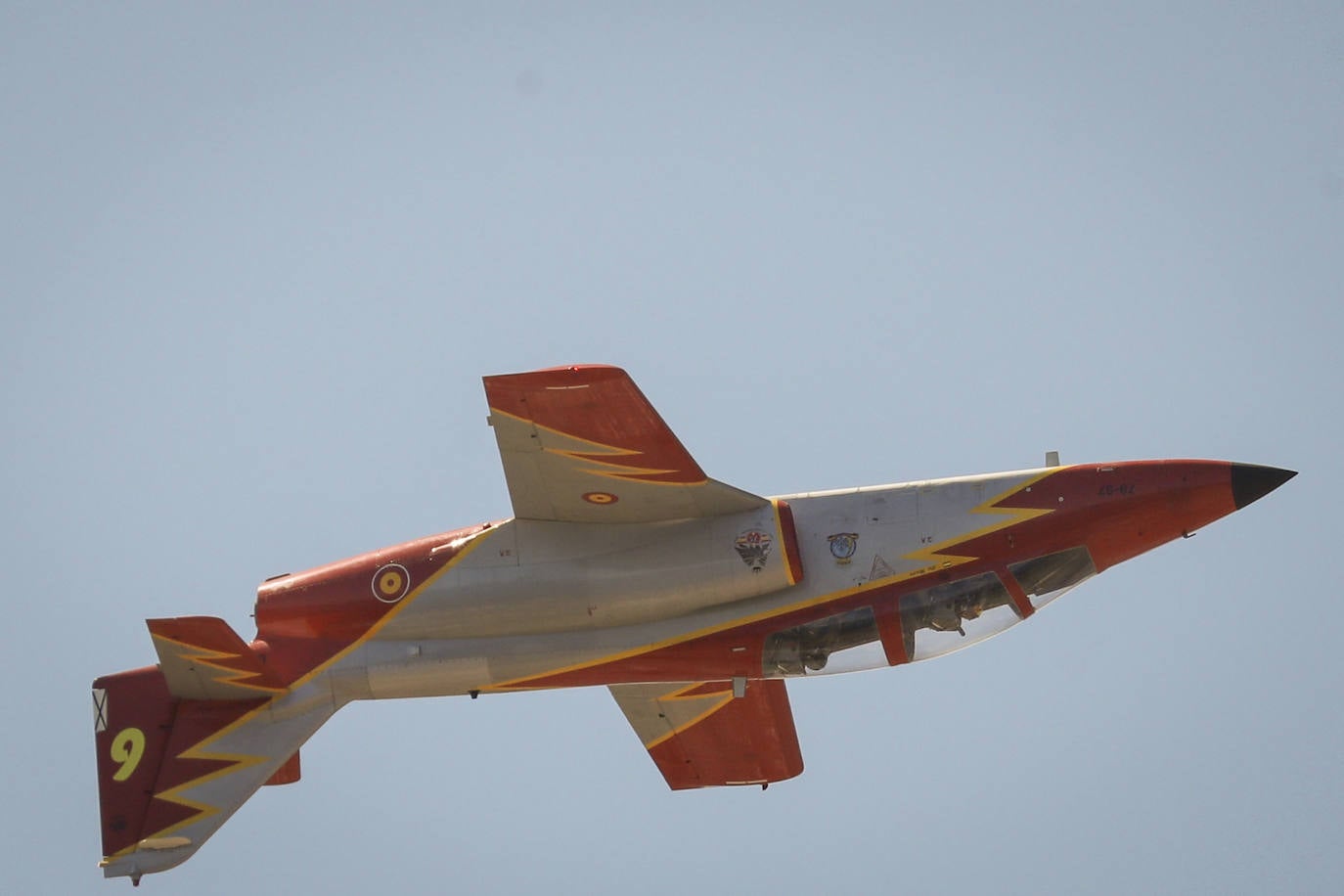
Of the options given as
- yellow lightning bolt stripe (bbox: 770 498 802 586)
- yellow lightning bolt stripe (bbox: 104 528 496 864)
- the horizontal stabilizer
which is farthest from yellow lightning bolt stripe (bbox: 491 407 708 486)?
the horizontal stabilizer

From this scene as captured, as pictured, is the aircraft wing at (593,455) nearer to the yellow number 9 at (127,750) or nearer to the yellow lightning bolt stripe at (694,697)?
the yellow lightning bolt stripe at (694,697)

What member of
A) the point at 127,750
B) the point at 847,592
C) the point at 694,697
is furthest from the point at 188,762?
the point at 847,592

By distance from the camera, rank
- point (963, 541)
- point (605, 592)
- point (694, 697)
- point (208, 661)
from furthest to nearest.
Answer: point (694, 697) < point (208, 661) < point (605, 592) < point (963, 541)

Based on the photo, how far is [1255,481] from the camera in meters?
34.6

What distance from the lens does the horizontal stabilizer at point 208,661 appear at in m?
35.7

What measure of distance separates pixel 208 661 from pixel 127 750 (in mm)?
1942

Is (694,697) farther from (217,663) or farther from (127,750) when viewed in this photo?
(127,750)

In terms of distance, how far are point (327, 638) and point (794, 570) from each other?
7174 millimetres

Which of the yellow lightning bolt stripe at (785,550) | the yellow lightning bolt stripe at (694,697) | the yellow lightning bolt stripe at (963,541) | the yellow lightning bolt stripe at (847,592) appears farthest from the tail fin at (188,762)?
the yellow lightning bolt stripe at (963,541)

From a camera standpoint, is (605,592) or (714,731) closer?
(605,592)

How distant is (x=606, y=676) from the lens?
3594 cm

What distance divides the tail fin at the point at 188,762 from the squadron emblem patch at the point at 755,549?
6.71m

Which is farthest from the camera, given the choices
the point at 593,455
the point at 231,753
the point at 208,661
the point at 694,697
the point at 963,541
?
the point at 694,697

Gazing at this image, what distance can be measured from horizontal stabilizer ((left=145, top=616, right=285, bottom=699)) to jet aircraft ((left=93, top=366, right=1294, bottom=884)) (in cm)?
3
